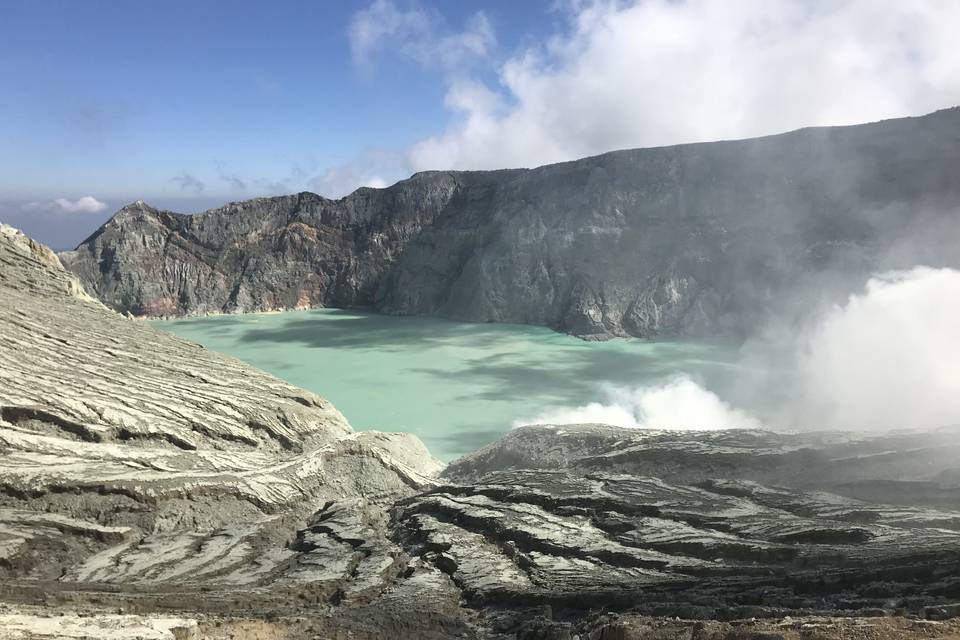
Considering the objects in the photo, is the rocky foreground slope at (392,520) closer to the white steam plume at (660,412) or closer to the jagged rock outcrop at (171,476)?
the jagged rock outcrop at (171,476)

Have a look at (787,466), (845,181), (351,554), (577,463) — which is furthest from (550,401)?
(845,181)

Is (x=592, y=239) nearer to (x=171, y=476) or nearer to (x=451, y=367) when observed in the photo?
(x=451, y=367)

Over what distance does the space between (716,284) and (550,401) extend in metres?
17.5

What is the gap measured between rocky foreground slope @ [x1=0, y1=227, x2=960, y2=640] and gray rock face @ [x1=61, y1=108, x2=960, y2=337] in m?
24.3

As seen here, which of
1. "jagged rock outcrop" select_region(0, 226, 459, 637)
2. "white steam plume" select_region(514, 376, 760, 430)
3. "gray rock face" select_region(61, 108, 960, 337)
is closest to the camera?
"jagged rock outcrop" select_region(0, 226, 459, 637)

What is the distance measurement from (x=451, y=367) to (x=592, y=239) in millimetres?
15733

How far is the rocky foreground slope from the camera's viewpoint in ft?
15.2

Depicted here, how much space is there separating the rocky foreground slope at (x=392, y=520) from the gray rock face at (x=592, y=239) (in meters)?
24.3

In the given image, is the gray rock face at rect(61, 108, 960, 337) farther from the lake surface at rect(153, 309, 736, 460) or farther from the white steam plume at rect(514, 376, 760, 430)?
the white steam plume at rect(514, 376, 760, 430)

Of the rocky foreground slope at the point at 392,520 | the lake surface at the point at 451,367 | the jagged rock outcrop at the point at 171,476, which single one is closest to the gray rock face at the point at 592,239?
the lake surface at the point at 451,367

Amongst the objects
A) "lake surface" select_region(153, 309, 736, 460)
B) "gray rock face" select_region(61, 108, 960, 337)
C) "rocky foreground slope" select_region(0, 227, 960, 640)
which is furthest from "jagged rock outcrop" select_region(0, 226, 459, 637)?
"gray rock face" select_region(61, 108, 960, 337)

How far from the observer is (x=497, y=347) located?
99.2 ft

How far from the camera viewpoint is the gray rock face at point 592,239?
98.8ft

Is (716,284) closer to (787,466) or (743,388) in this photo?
(743,388)
